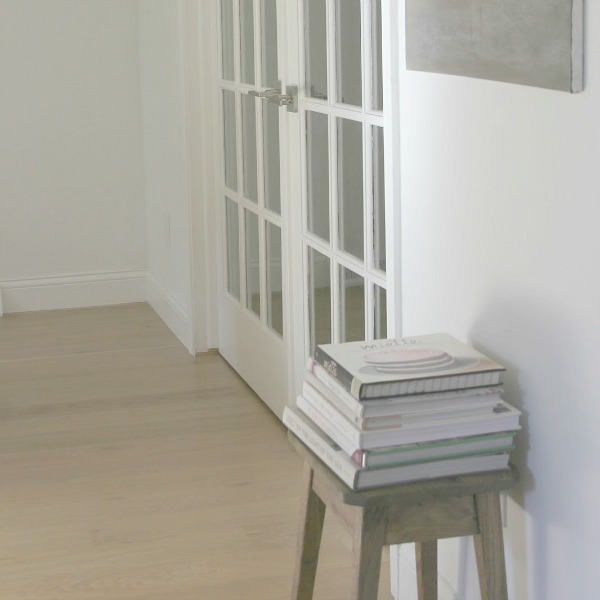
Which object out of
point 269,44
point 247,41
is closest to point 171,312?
point 247,41

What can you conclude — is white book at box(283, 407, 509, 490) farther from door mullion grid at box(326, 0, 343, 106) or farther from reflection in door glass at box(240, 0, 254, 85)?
reflection in door glass at box(240, 0, 254, 85)

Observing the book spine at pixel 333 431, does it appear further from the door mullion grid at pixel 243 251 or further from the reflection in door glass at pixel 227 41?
the reflection in door glass at pixel 227 41

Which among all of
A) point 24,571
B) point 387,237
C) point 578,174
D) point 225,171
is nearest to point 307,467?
point 387,237

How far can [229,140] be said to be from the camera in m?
3.81

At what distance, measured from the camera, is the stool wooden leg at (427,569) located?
6.26 feet

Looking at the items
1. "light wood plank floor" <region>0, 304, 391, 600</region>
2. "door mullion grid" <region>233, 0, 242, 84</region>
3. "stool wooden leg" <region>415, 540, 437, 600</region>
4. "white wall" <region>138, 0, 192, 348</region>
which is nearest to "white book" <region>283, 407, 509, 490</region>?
"stool wooden leg" <region>415, 540, 437, 600</region>

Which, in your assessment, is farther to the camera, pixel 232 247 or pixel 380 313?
pixel 232 247

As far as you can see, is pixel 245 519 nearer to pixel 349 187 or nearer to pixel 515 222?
pixel 349 187

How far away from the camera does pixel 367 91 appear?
242 cm

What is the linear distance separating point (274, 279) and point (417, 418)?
180 centimetres

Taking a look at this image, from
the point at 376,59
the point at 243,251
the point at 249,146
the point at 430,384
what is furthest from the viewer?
the point at 243,251

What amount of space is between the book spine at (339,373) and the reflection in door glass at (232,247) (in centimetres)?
206

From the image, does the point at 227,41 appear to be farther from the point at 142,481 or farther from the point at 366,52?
the point at 142,481

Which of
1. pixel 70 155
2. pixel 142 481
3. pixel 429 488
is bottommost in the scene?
pixel 142 481
